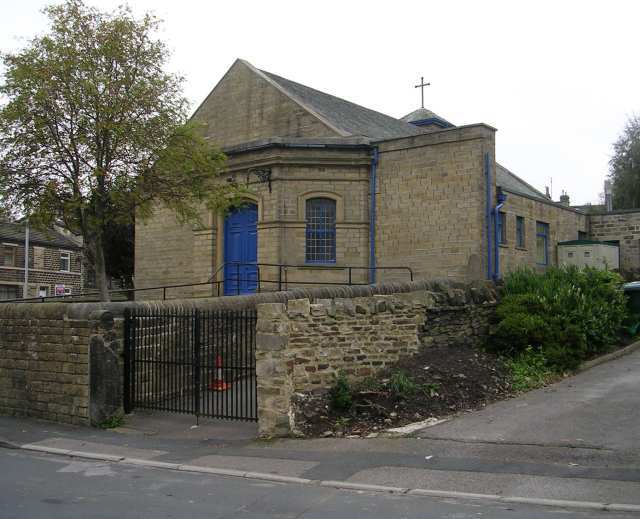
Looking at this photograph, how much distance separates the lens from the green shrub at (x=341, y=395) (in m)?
10.6

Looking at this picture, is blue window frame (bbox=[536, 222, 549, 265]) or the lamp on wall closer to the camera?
the lamp on wall

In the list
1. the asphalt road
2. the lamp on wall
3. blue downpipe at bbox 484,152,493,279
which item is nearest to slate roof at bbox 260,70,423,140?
the lamp on wall

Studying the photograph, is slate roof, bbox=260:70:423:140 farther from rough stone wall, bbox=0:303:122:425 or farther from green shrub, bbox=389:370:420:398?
rough stone wall, bbox=0:303:122:425

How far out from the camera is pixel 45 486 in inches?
303

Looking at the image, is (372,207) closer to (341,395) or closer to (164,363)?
(164,363)

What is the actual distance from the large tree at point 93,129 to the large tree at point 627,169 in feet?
106

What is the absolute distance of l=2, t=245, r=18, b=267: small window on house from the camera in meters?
40.5

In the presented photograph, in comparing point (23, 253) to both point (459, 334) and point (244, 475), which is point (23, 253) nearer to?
point (459, 334)

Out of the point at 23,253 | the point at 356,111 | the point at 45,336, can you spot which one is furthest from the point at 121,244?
the point at 45,336

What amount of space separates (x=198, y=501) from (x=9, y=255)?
38.4m

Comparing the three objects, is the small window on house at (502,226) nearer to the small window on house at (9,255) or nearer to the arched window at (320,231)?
the arched window at (320,231)

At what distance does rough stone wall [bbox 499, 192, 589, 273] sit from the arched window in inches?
188

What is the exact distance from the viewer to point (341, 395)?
416 inches

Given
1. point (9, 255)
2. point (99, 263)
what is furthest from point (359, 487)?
point (9, 255)
